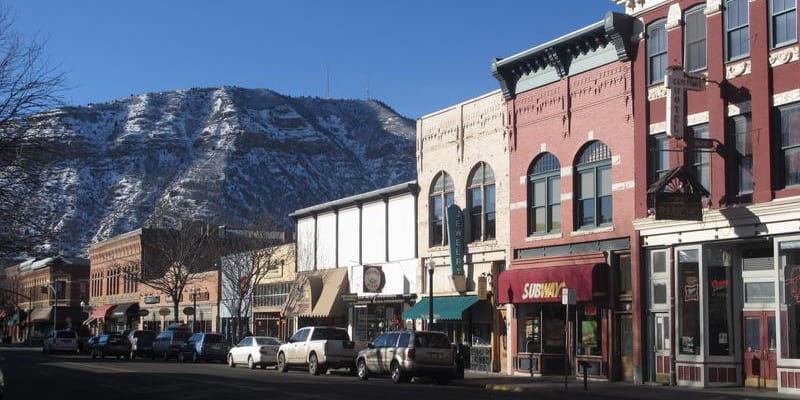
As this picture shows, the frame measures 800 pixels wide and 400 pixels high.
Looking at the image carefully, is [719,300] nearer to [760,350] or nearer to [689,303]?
[689,303]

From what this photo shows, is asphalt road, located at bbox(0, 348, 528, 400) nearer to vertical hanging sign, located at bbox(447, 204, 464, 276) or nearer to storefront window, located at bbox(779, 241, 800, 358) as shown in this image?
storefront window, located at bbox(779, 241, 800, 358)

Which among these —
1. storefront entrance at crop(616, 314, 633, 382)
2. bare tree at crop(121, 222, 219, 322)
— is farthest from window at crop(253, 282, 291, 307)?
storefront entrance at crop(616, 314, 633, 382)

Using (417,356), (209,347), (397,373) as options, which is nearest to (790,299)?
(417,356)

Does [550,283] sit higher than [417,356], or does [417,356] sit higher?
[550,283]

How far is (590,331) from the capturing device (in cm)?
3284

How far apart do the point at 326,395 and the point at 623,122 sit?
13.8m

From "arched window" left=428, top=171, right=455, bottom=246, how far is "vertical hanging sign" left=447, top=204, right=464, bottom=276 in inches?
60.9

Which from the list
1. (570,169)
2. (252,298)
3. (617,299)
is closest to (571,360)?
(617,299)

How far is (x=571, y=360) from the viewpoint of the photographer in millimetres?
33906

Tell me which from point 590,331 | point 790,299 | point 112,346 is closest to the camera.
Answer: point 790,299

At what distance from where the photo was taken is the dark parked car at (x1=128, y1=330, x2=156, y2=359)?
191 ft

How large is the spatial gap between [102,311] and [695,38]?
249 ft

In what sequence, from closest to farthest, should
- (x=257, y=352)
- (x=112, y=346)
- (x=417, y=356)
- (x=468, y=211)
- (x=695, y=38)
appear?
(x=695, y=38) < (x=417, y=356) < (x=468, y=211) < (x=257, y=352) < (x=112, y=346)

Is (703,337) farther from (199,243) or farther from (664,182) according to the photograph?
(199,243)
